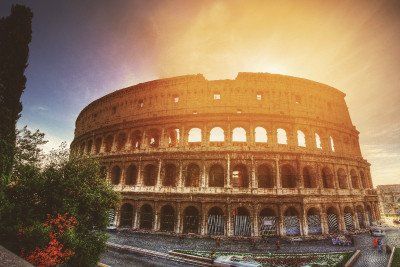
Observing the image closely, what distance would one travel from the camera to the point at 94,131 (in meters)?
30.9

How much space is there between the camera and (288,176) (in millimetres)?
Result: 23984

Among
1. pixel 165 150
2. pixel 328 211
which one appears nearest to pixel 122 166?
pixel 165 150

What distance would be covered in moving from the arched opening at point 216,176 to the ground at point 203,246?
4979 mm

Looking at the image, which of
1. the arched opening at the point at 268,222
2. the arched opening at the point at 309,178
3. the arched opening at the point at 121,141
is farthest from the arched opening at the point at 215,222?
the arched opening at the point at 121,141

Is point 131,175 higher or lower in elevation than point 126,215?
higher

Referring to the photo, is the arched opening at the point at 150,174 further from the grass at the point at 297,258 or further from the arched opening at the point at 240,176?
the grass at the point at 297,258

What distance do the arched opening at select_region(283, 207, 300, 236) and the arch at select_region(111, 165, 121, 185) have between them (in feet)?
58.6

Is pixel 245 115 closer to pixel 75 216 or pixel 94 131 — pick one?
pixel 75 216

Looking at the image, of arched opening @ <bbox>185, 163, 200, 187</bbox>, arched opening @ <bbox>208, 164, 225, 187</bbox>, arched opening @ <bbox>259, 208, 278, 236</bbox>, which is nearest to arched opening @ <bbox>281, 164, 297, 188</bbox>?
arched opening @ <bbox>259, 208, 278, 236</bbox>

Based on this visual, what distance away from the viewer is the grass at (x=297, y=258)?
14888mm

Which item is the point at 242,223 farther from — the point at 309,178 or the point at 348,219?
the point at 348,219

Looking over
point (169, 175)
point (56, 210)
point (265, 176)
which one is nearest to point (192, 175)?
point (169, 175)

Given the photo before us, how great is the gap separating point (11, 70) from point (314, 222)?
2607 centimetres

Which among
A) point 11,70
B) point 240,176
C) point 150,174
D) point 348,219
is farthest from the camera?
point 150,174
